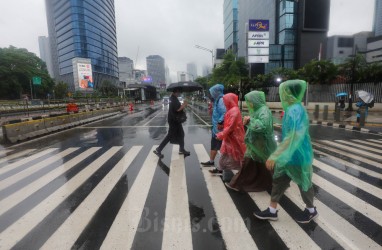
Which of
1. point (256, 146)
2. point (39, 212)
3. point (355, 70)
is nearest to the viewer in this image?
point (39, 212)

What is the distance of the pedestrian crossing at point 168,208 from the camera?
111 inches

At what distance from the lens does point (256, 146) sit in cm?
400

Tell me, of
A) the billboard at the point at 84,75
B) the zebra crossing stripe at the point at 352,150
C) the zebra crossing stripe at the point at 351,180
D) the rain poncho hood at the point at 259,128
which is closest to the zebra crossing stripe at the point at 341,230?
the rain poncho hood at the point at 259,128

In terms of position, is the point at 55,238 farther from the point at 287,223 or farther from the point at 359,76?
the point at 359,76

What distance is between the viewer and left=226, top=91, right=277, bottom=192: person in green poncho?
12.3ft

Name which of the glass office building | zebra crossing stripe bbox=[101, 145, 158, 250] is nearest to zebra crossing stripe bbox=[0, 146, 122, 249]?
zebra crossing stripe bbox=[101, 145, 158, 250]

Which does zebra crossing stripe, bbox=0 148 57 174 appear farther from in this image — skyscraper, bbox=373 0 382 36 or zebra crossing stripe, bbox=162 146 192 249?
skyscraper, bbox=373 0 382 36

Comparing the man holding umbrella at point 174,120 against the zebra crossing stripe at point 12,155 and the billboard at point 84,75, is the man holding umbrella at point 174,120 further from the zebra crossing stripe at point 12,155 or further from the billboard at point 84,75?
the billboard at point 84,75

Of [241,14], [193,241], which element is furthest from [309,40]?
[193,241]

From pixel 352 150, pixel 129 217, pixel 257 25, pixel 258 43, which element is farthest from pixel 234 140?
pixel 257 25

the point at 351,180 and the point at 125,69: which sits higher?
the point at 125,69

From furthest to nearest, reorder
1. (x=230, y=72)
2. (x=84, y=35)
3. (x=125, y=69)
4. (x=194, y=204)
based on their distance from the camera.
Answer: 1. (x=125, y=69)
2. (x=84, y=35)
3. (x=230, y=72)
4. (x=194, y=204)

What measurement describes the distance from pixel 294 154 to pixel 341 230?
1084 millimetres

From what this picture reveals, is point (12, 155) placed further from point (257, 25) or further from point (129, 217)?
point (257, 25)
